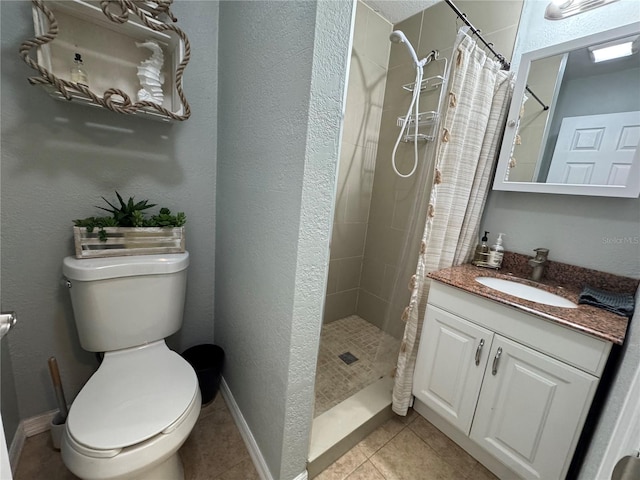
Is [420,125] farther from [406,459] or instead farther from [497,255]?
[406,459]

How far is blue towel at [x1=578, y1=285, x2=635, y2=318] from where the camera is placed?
3.05ft

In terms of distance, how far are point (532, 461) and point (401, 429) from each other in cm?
56

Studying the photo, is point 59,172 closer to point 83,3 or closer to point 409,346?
point 83,3

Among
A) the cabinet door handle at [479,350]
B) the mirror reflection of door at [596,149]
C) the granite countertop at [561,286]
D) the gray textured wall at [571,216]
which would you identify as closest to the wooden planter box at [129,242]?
the granite countertop at [561,286]

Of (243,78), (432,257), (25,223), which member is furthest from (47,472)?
(432,257)

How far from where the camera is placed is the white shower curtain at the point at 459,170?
3.95 feet

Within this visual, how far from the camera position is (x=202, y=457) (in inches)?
44.9

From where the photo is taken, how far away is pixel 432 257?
132 centimetres

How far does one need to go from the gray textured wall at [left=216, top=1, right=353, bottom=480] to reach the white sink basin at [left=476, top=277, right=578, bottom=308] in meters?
0.98

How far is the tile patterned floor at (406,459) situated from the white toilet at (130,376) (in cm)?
70

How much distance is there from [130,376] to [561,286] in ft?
6.35

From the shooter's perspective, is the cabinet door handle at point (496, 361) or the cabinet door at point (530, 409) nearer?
the cabinet door at point (530, 409)

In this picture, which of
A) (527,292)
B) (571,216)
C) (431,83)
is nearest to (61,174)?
(431,83)

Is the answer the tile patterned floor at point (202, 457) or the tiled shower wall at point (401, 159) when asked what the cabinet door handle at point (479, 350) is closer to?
the tiled shower wall at point (401, 159)
